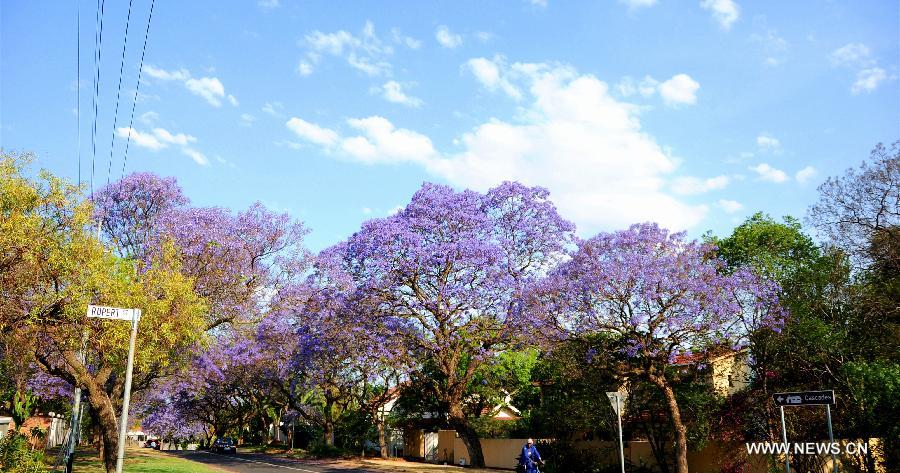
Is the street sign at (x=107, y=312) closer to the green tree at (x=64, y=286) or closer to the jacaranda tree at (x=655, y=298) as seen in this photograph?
the green tree at (x=64, y=286)

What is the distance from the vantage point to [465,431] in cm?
2622

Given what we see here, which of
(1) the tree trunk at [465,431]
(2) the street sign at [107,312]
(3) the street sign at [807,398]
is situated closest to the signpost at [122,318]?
(2) the street sign at [107,312]

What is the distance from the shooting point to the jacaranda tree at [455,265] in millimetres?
23688

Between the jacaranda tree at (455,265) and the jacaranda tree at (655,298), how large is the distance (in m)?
3.46

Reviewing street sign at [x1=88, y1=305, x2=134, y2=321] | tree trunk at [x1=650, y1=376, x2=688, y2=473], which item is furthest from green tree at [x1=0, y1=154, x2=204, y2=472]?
tree trunk at [x1=650, y1=376, x2=688, y2=473]

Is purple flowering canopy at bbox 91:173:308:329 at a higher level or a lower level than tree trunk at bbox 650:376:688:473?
higher

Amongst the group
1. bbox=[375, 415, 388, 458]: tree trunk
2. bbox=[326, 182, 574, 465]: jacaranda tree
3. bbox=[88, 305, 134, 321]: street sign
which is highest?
bbox=[326, 182, 574, 465]: jacaranda tree

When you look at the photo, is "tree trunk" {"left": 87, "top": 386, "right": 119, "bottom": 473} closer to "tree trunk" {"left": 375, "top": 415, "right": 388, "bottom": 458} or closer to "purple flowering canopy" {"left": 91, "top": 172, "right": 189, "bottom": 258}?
"purple flowering canopy" {"left": 91, "top": 172, "right": 189, "bottom": 258}

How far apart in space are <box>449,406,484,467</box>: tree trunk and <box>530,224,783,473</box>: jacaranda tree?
7661mm

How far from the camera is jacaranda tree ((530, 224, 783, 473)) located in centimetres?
1869

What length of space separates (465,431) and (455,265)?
7314 millimetres

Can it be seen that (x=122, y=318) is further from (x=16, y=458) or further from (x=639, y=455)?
(x=639, y=455)

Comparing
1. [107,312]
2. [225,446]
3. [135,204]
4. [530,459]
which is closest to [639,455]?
[530,459]

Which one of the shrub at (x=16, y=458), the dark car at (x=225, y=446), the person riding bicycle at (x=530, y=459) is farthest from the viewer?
the dark car at (x=225, y=446)
